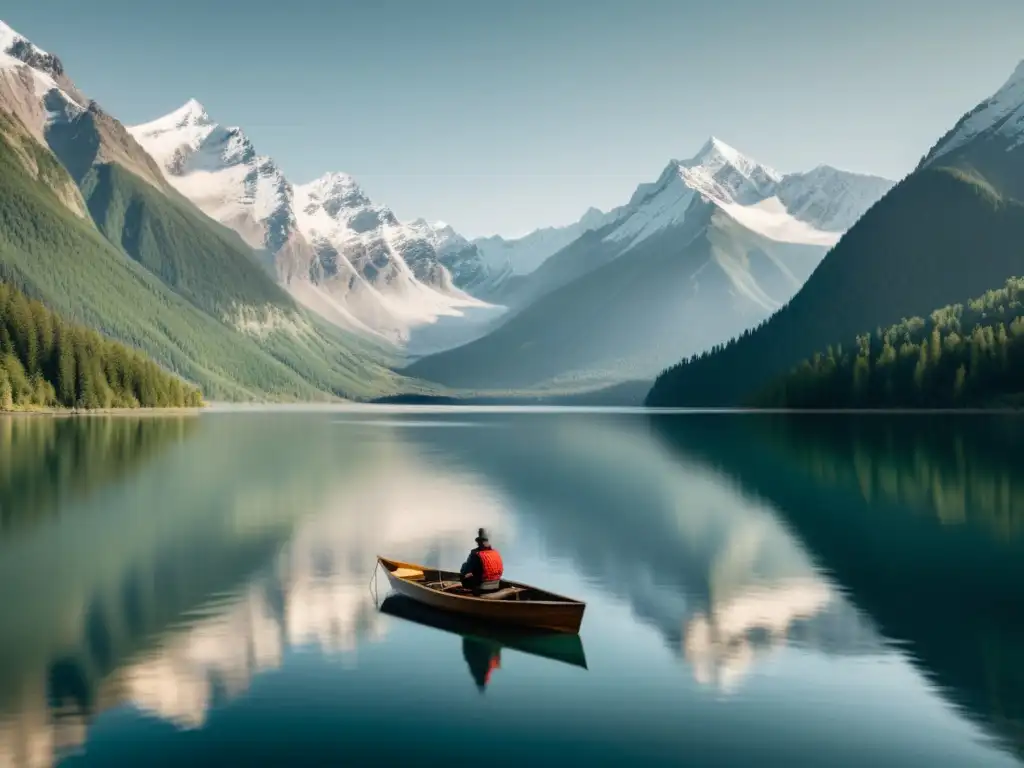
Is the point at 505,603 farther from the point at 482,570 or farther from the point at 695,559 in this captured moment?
the point at 695,559

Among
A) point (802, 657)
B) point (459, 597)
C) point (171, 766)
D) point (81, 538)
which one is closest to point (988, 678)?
point (802, 657)

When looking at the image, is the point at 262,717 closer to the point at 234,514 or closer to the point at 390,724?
the point at 390,724

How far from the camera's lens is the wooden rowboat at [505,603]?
132ft

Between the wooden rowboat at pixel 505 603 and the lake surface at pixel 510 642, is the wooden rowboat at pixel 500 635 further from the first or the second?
the lake surface at pixel 510 642

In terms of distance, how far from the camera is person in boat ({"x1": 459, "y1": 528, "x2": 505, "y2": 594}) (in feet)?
141

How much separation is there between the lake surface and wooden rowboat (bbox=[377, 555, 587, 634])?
138 cm

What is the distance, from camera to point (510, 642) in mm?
40219

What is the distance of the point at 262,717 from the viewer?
30828 millimetres

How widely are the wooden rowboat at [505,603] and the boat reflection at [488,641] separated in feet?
1.17

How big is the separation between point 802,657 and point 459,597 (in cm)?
1322

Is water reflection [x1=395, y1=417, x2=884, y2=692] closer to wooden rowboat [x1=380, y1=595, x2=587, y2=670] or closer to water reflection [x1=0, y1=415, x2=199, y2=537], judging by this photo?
wooden rowboat [x1=380, y1=595, x2=587, y2=670]

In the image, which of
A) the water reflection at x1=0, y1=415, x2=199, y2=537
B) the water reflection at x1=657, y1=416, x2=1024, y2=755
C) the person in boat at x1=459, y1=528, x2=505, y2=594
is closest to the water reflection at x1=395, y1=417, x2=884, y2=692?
the water reflection at x1=657, y1=416, x2=1024, y2=755

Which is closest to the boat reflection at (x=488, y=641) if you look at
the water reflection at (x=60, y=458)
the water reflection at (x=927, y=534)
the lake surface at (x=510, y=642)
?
the lake surface at (x=510, y=642)

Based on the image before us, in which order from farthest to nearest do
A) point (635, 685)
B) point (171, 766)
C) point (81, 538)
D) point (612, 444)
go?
point (612, 444) → point (81, 538) → point (635, 685) → point (171, 766)
